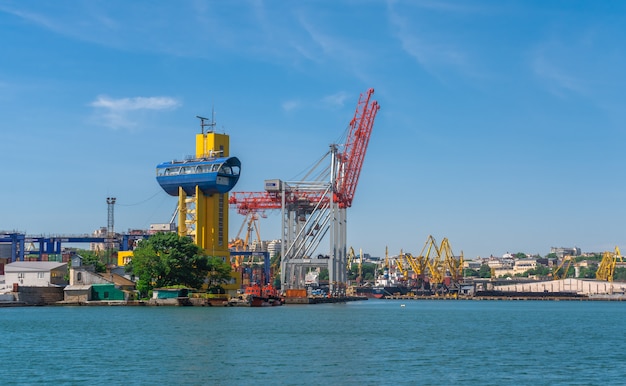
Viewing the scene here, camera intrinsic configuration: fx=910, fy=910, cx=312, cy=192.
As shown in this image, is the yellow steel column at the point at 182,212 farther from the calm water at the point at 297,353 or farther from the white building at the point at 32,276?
the calm water at the point at 297,353

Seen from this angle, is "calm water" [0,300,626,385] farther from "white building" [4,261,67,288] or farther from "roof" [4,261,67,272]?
"roof" [4,261,67,272]

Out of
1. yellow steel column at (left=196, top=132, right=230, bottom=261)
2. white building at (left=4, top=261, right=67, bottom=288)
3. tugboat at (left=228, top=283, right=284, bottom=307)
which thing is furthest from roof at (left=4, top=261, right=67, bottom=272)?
tugboat at (left=228, top=283, right=284, bottom=307)

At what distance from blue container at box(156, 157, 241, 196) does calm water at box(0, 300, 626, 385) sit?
5218 cm

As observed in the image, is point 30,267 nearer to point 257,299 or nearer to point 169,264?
point 169,264

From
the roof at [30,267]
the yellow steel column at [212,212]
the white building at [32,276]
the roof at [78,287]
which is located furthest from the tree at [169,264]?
the roof at [30,267]

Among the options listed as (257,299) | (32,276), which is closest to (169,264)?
(257,299)

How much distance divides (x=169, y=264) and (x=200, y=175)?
19843 mm

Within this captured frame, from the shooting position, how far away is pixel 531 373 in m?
49.6

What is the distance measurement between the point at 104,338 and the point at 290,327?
800 inches

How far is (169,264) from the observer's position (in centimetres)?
12738

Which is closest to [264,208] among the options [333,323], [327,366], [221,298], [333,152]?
[333,152]

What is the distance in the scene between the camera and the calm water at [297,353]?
46.7 metres

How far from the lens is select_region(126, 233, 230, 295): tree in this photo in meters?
128

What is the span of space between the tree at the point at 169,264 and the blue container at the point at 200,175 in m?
11.6
